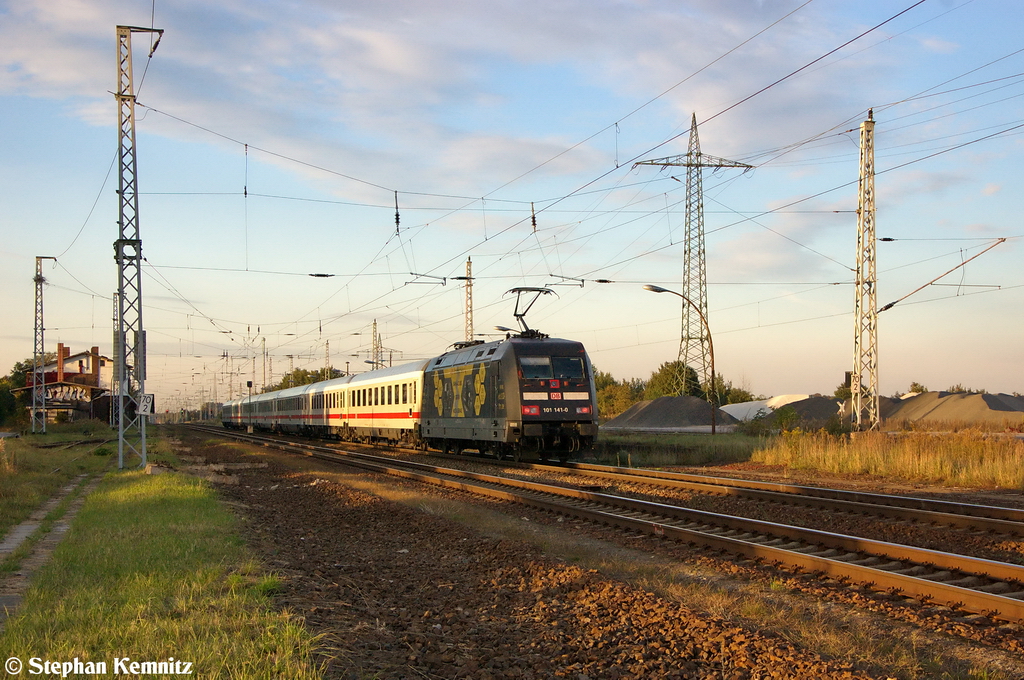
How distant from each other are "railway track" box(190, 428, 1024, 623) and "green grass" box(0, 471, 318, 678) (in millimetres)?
5212

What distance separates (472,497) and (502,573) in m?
7.10

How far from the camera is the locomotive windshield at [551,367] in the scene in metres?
22.2

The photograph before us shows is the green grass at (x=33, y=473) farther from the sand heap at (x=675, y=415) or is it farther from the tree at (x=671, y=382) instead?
the tree at (x=671, y=382)

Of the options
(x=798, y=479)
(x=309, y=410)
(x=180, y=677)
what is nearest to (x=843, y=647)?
(x=180, y=677)

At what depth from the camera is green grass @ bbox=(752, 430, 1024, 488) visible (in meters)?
16.3

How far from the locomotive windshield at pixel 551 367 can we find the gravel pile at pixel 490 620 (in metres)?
11.1

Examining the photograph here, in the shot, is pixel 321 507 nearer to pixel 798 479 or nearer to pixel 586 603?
pixel 586 603

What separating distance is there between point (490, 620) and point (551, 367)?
15917mm

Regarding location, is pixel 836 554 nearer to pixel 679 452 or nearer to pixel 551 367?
pixel 551 367

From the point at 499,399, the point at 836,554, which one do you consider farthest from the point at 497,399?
the point at 836,554

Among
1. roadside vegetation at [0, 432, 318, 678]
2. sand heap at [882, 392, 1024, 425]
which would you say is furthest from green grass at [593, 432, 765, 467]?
sand heap at [882, 392, 1024, 425]

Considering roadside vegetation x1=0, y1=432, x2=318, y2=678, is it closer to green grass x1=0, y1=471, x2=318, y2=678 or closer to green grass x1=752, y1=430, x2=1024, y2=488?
green grass x1=0, y1=471, x2=318, y2=678

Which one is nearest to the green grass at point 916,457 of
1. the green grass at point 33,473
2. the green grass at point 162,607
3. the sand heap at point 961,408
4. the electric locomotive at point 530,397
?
the electric locomotive at point 530,397

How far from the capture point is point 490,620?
22.7 ft
